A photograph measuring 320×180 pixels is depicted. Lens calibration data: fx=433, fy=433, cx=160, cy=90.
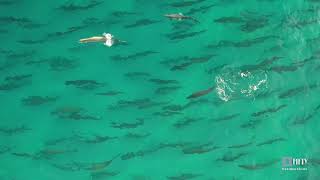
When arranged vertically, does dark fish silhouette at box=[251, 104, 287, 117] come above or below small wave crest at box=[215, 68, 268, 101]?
below

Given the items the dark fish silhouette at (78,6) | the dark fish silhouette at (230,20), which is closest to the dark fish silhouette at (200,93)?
the dark fish silhouette at (230,20)

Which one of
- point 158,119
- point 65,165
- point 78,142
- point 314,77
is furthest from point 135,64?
point 314,77

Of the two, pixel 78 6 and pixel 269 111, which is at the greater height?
pixel 78 6

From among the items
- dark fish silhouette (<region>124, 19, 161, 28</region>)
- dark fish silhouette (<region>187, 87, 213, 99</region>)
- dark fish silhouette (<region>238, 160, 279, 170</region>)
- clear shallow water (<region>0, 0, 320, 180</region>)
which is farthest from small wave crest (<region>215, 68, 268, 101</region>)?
dark fish silhouette (<region>124, 19, 161, 28</region>)

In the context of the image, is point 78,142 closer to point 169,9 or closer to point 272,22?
point 169,9

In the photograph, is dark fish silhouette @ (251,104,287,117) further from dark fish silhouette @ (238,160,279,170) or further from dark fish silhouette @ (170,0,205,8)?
dark fish silhouette @ (170,0,205,8)

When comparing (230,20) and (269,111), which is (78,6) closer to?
(230,20)

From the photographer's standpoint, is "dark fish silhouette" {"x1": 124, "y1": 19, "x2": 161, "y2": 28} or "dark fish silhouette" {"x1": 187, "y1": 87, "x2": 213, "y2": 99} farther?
"dark fish silhouette" {"x1": 124, "y1": 19, "x2": 161, "y2": 28}

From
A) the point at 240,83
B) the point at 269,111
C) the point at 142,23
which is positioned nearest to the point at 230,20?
the point at 240,83

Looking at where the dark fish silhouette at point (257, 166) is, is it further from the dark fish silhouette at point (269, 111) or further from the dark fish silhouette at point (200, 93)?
the dark fish silhouette at point (200, 93)

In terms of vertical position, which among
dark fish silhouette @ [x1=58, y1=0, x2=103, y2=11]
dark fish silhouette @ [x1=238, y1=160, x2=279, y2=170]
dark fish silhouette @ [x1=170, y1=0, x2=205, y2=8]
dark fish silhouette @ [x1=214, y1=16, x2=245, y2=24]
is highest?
dark fish silhouette @ [x1=170, y1=0, x2=205, y2=8]

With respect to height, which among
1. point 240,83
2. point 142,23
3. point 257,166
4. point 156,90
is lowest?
point 257,166
